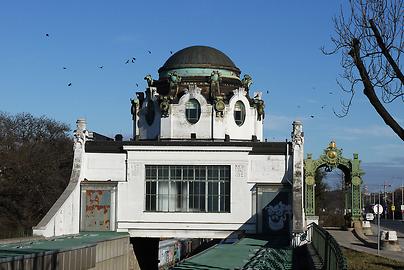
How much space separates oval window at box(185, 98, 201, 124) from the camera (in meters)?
46.5

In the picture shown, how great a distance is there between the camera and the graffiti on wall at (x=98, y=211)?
1706 inches

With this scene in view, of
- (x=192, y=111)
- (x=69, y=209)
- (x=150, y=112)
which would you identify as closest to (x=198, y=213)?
(x=192, y=111)

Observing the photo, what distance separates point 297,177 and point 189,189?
6.35 m

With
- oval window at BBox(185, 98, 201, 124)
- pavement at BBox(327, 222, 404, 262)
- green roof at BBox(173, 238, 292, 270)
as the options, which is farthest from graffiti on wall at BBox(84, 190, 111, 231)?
pavement at BBox(327, 222, 404, 262)

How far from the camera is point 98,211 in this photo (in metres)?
43.4

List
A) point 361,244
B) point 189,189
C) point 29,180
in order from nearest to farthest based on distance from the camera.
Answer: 1. point 361,244
2. point 189,189
3. point 29,180

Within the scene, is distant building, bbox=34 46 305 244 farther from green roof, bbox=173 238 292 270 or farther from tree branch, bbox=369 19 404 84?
tree branch, bbox=369 19 404 84

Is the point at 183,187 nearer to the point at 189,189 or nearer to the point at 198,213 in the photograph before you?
the point at 189,189

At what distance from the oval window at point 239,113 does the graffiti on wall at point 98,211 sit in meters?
9.77

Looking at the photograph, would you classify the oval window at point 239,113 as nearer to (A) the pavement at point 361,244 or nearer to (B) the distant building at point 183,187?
(B) the distant building at point 183,187

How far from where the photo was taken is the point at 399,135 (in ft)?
49.3

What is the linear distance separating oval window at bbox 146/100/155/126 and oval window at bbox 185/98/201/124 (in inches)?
106

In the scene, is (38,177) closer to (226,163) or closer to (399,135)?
(226,163)

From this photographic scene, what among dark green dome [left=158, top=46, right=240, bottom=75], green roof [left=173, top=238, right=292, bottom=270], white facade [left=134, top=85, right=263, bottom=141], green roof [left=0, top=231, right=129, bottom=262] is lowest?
green roof [left=173, top=238, right=292, bottom=270]
